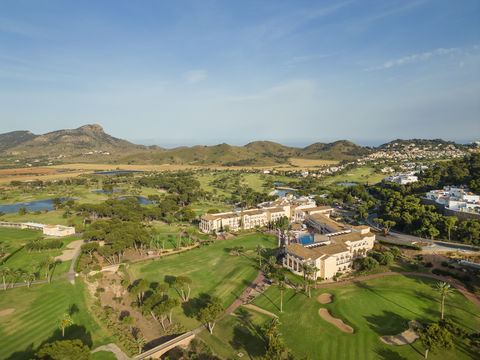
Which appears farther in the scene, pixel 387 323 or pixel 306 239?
pixel 306 239

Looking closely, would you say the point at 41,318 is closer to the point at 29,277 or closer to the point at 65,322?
the point at 65,322

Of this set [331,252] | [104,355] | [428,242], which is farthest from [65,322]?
[428,242]

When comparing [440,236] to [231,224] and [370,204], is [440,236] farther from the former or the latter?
[231,224]

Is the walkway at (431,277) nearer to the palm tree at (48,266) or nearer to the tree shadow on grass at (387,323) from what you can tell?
the tree shadow on grass at (387,323)

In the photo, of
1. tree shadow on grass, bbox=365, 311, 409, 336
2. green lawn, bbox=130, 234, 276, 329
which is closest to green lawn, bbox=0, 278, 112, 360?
green lawn, bbox=130, 234, 276, 329

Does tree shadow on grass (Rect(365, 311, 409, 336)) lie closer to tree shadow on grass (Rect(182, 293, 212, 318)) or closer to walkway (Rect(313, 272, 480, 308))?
walkway (Rect(313, 272, 480, 308))

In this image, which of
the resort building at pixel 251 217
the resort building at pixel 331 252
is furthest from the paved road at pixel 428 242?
the resort building at pixel 251 217

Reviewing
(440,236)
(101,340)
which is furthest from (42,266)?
(440,236)
